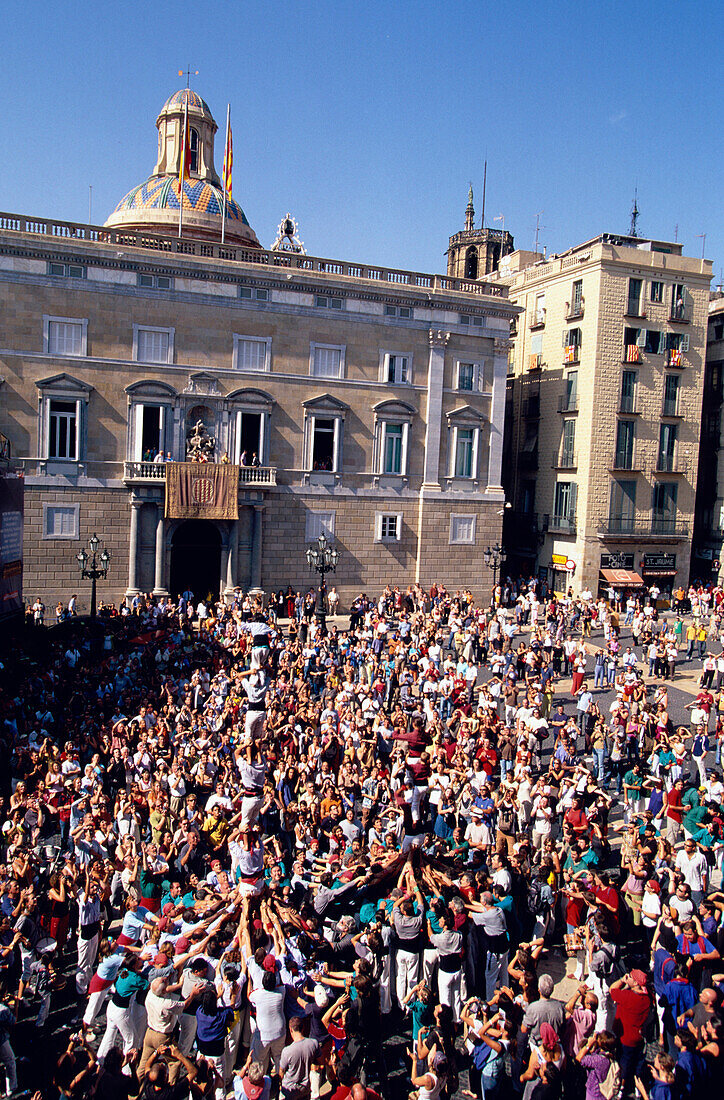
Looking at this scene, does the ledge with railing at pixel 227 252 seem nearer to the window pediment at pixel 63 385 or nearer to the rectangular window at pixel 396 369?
the rectangular window at pixel 396 369

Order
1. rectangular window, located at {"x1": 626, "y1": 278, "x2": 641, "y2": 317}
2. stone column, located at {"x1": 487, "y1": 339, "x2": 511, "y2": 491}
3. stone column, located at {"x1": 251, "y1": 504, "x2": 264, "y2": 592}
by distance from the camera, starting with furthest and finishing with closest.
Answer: rectangular window, located at {"x1": 626, "y1": 278, "x2": 641, "y2": 317} → stone column, located at {"x1": 487, "y1": 339, "x2": 511, "y2": 491} → stone column, located at {"x1": 251, "y1": 504, "x2": 264, "y2": 592}

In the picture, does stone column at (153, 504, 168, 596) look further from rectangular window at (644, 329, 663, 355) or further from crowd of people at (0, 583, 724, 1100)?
rectangular window at (644, 329, 663, 355)

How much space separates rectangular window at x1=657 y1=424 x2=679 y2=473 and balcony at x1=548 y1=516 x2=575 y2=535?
4.97 meters

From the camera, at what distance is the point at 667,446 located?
131ft

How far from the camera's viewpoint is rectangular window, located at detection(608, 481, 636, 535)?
3869cm

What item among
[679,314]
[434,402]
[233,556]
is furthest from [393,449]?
[679,314]

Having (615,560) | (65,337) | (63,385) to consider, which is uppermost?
(65,337)

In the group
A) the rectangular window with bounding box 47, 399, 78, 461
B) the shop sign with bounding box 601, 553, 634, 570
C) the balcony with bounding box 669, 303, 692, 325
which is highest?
the balcony with bounding box 669, 303, 692, 325

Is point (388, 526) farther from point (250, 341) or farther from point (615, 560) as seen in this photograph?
point (615, 560)

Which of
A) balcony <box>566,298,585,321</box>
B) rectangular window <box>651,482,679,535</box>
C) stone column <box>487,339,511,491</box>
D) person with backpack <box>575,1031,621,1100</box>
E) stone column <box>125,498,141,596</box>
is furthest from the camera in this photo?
rectangular window <box>651,482,679,535</box>

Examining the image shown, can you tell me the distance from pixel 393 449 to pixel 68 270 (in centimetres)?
1443

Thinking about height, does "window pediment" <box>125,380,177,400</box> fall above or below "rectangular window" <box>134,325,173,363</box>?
below

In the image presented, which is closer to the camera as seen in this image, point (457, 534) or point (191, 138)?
point (457, 534)

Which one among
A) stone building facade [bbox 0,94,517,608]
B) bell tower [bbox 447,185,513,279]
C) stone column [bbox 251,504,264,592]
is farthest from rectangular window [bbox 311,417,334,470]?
bell tower [bbox 447,185,513,279]
